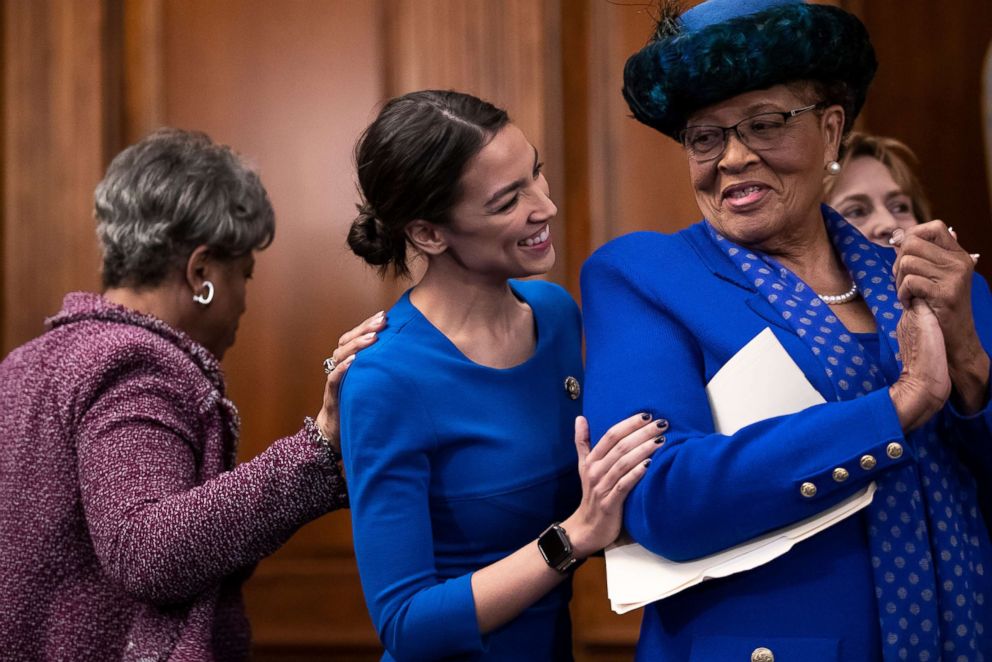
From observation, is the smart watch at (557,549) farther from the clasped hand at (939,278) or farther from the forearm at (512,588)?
the clasped hand at (939,278)

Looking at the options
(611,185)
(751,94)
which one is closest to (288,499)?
(751,94)

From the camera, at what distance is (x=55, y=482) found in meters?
Answer: 1.97

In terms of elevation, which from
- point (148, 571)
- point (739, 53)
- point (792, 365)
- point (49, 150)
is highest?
point (739, 53)

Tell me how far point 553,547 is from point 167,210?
1.04 m

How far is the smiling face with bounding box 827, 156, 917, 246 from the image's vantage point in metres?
2.49

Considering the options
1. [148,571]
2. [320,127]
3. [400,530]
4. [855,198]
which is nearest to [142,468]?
[148,571]

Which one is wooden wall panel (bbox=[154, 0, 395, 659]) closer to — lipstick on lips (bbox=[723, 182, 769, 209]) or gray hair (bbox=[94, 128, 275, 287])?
gray hair (bbox=[94, 128, 275, 287])

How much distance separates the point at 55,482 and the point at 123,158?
62 centimetres

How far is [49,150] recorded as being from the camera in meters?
3.10

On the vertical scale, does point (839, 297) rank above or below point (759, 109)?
below

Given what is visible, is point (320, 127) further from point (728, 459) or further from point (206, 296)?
point (728, 459)

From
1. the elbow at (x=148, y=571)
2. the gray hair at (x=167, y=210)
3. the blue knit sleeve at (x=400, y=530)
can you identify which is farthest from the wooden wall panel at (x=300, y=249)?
the blue knit sleeve at (x=400, y=530)

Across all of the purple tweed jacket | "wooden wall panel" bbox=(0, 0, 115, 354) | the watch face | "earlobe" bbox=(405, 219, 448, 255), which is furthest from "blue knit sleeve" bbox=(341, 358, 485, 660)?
"wooden wall panel" bbox=(0, 0, 115, 354)

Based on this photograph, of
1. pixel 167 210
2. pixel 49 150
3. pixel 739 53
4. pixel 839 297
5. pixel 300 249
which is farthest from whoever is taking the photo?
pixel 49 150
